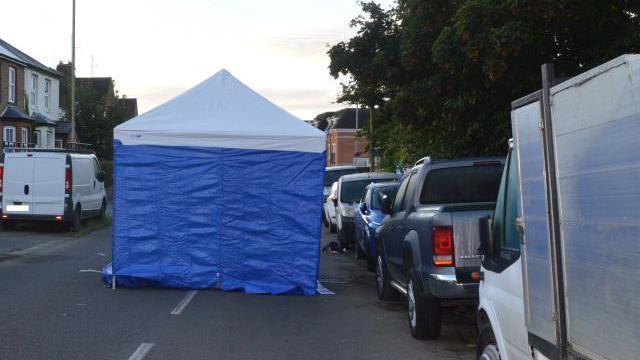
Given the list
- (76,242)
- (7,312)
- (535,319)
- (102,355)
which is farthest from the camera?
(76,242)

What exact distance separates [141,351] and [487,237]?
3979mm

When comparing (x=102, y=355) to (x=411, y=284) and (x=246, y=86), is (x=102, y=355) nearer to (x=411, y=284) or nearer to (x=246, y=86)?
(x=411, y=284)

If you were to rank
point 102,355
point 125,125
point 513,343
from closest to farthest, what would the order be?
point 513,343
point 102,355
point 125,125

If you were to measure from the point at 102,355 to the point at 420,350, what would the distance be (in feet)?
10.4

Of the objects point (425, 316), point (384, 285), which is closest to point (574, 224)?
point (425, 316)

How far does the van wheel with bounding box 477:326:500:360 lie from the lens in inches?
190

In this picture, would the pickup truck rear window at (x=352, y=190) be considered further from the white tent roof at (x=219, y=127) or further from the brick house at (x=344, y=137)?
the brick house at (x=344, y=137)

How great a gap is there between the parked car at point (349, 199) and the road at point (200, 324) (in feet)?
16.3

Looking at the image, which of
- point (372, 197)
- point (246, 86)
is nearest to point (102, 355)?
point (246, 86)

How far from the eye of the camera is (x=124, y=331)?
8.09 metres

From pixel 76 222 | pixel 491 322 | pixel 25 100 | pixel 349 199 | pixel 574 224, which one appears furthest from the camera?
pixel 25 100

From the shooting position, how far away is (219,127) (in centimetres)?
1123

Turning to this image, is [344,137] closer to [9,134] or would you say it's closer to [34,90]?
[34,90]

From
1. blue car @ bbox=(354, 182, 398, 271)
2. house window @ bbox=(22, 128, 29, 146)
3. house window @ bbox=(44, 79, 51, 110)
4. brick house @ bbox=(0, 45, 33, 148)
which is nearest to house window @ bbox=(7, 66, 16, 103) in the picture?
brick house @ bbox=(0, 45, 33, 148)
